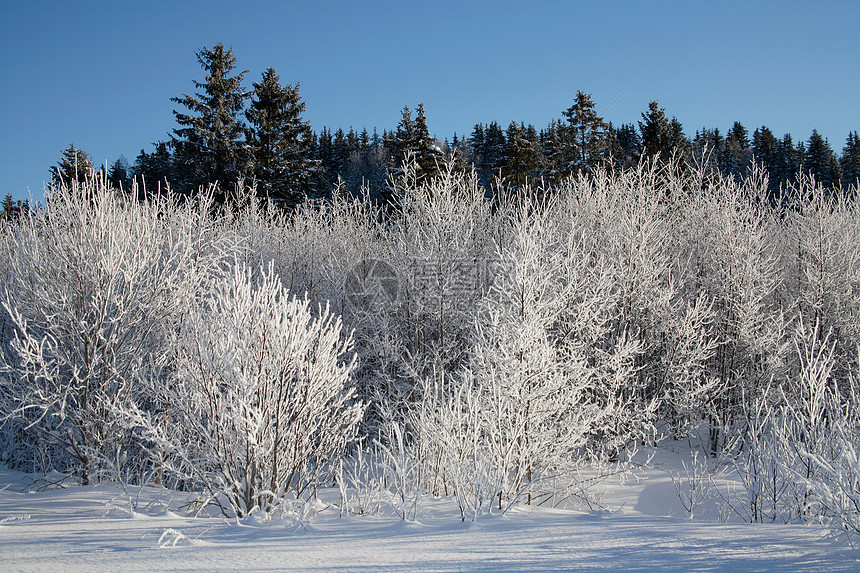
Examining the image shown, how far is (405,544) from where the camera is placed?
3.57m

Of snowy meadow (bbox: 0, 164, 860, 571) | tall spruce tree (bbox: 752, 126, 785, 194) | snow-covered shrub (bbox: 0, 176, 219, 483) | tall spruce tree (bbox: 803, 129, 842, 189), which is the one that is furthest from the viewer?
tall spruce tree (bbox: 752, 126, 785, 194)

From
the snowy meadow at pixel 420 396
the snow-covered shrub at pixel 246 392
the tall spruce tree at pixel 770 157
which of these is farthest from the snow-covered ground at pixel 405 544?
the tall spruce tree at pixel 770 157

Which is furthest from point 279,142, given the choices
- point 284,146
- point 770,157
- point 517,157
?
point 770,157

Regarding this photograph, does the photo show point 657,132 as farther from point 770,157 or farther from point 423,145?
point 770,157

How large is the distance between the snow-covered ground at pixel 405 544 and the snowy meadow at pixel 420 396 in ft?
0.11

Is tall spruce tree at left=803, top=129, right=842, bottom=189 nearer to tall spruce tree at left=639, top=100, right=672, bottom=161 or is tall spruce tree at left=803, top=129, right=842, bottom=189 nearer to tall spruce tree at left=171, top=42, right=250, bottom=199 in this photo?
tall spruce tree at left=639, top=100, right=672, bottom=161

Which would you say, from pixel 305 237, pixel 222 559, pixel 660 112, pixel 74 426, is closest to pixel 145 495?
pixel 74 426

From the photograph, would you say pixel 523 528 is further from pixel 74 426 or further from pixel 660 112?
pixel 660 112

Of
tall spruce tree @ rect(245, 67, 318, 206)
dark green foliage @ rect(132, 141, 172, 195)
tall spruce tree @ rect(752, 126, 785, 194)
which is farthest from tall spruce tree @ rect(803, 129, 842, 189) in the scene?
dark green foliage @ rect(132, 141, 172, 195)

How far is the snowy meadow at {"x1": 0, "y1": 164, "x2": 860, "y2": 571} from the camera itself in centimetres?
370

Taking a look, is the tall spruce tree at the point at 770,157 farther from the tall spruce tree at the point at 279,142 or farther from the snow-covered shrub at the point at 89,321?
the snow-covered shrub at the point at 89,321

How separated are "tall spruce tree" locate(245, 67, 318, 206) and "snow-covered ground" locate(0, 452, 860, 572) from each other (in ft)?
76.4

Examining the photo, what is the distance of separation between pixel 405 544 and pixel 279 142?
26440 millimetres

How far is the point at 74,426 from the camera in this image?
6.93 metres
